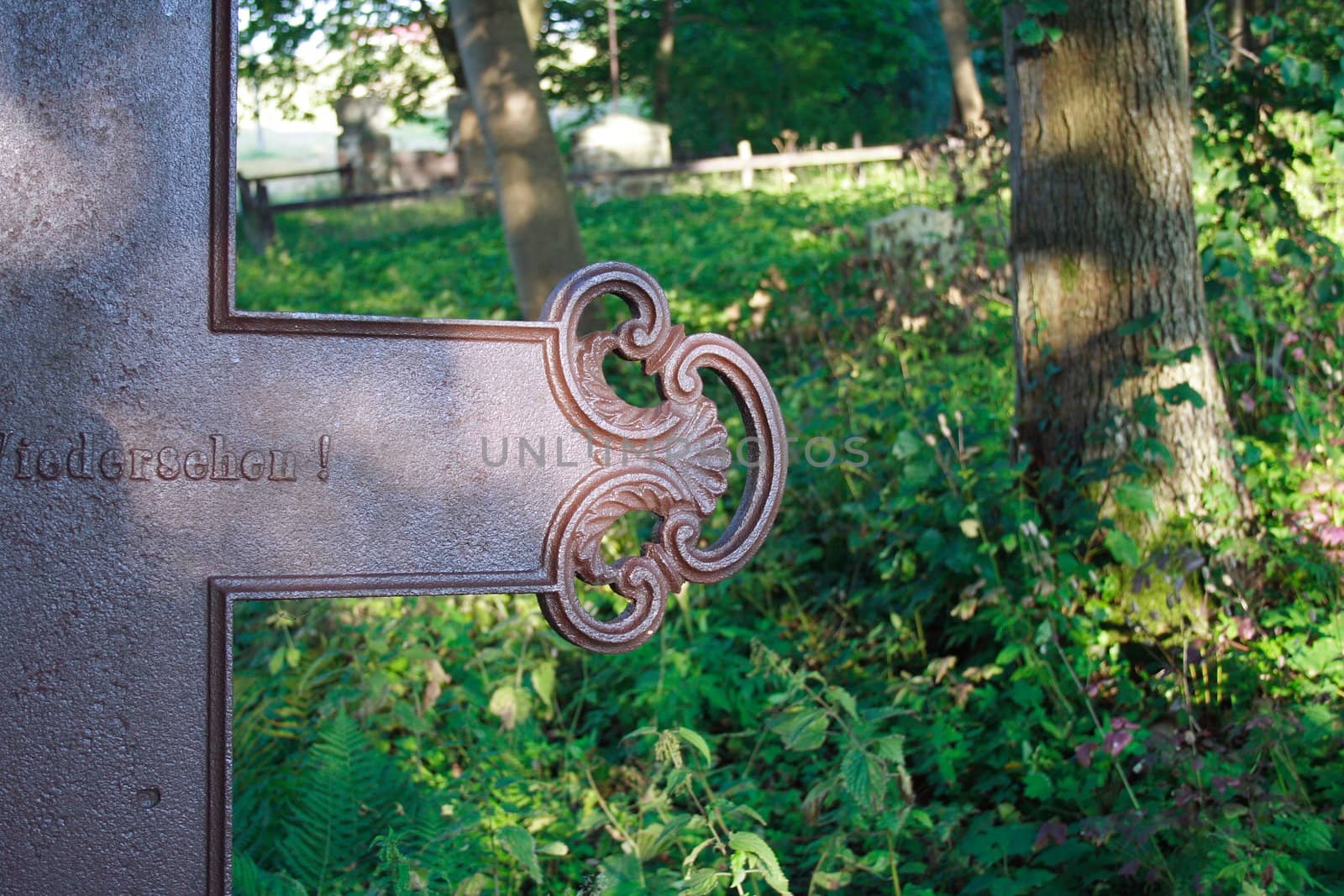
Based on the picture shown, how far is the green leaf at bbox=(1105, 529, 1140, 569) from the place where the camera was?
362cm

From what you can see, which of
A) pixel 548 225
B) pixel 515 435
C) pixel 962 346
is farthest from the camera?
pixel 548 225

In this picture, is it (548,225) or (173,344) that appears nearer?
(173,344)

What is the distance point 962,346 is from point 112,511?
5092mm

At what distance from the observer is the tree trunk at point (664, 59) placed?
71.9ft

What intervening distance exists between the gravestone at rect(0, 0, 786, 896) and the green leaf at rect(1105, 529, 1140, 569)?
1.95 metres

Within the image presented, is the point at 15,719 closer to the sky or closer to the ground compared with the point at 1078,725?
closer to the sky

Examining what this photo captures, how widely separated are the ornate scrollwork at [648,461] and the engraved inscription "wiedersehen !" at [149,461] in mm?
429

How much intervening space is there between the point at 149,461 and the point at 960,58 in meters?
15.0

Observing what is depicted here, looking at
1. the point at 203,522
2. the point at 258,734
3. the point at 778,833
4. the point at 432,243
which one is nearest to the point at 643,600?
the point at 203,522

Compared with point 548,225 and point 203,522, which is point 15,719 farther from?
point 548,225

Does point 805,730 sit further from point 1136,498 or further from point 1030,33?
point 1030,33

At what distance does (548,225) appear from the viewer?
7.73 metres

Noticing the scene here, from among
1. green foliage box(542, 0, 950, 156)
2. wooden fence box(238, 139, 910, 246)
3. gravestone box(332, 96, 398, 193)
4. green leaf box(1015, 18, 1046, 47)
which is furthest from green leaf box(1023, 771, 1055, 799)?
green foliage box(542, 0, 950, 156)

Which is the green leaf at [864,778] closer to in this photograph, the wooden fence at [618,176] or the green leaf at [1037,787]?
the green leaf at [1037,787]
